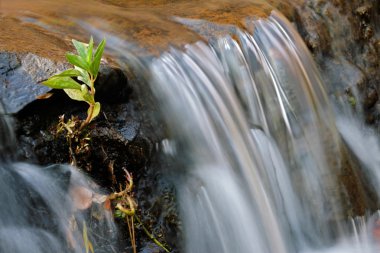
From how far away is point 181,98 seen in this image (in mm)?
3391

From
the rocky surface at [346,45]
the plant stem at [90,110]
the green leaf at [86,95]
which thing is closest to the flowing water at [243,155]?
the plant stem at [90,110]

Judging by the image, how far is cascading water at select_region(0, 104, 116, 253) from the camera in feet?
8.25

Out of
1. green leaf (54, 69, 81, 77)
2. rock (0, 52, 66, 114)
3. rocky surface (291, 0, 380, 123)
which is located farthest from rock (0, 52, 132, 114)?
rocky surface (291, 0, 380, 123)

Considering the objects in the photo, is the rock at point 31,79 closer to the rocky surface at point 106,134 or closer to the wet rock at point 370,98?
the rocky surface at point 106,134

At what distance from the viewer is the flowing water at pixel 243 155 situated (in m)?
2.68

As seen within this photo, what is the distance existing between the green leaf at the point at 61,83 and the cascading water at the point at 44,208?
0.24 metres

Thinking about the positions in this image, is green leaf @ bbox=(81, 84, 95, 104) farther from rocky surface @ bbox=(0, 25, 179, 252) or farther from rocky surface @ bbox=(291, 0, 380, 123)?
rocky surface @ bbox=(291, 0, 380, 123)

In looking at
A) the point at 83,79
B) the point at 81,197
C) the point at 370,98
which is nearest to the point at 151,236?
the point at 81,197

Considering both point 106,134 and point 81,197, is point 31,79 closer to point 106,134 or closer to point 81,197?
point 106,134

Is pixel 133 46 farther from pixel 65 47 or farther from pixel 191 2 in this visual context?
pixel 191 2

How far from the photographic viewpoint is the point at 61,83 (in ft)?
9.02

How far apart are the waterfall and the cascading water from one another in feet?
1.79

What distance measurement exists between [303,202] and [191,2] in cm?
179

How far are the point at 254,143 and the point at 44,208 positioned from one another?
1417 mm
